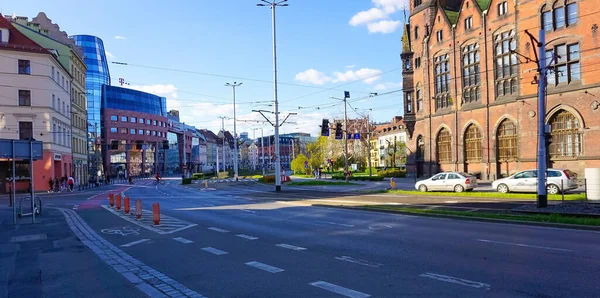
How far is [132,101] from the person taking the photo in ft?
343

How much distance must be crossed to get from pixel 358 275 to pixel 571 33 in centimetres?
3769

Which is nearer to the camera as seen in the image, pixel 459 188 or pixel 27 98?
pixel 459 188

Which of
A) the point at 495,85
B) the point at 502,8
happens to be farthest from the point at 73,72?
the point at 502,8

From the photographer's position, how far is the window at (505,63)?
142ft

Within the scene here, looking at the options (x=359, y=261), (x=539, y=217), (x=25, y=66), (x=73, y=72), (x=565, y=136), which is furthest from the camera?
(x=73, y=72)

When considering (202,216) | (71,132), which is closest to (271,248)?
(202,216)

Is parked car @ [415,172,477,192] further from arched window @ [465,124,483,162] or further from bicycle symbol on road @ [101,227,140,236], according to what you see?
bicycle symbol on road @ [101,227,140,236]

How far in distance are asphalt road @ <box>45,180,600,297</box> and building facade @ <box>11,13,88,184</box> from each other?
154 feet

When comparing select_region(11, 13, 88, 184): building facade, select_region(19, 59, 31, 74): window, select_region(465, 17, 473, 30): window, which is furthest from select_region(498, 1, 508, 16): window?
select_region(11, 13, 88, 184): building facade

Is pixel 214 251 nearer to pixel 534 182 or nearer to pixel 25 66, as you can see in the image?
pixel 534 182

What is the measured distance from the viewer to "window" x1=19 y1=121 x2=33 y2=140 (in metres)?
45.1

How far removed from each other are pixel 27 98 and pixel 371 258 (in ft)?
152

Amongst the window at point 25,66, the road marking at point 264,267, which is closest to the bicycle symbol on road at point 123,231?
the road marking at point 264,267

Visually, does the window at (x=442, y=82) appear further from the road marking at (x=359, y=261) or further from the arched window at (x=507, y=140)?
the road marking at (x=359, y=261)
